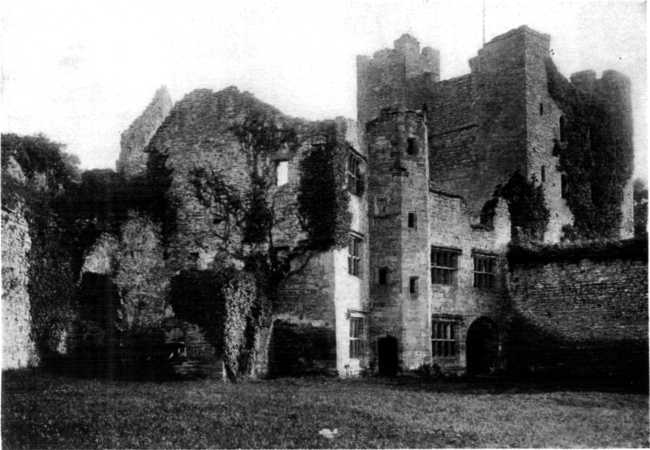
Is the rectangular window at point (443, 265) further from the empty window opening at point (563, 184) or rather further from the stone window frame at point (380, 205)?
the empty window opening at point (563, 184)

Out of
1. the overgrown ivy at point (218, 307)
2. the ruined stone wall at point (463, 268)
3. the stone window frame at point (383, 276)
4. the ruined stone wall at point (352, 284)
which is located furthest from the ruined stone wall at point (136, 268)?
the ruined stone wall at point (463, 268)

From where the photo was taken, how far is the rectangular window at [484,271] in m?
30.7

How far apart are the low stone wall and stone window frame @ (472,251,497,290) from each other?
849 mm

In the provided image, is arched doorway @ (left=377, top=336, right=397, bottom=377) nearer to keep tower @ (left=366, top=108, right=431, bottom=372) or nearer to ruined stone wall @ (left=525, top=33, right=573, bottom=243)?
keep tower @ (left=366, top=108, right=431, bottom=372)

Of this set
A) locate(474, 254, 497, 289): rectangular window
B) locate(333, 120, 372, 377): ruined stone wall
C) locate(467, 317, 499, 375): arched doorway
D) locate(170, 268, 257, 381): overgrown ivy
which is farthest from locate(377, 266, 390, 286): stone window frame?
locate(170, 268, 257, 381): overgrown ivy

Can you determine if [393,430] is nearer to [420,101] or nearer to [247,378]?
[247,378]

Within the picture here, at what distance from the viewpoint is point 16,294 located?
66.4 feet

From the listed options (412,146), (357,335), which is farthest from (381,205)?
(357,335)

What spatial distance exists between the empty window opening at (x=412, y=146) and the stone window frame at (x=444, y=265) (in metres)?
3.78

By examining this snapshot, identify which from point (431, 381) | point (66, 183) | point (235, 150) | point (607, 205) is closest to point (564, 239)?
point (607, 205)

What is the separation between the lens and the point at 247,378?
2328cm

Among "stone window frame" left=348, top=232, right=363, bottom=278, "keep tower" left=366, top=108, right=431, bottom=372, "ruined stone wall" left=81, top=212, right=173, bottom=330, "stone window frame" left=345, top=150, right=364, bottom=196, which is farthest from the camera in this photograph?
"keep tower" left=366, top=108, right=431, bottom=372

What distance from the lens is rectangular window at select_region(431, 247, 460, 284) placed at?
2916 centimetres

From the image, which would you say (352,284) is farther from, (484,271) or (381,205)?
(484,271)
